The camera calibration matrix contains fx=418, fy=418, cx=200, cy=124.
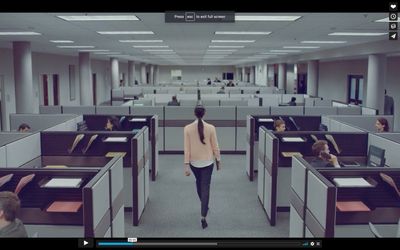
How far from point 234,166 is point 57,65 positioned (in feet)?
32.0

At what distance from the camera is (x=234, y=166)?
22.5 ft

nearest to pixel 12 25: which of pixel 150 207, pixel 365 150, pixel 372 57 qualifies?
pixel 150 207

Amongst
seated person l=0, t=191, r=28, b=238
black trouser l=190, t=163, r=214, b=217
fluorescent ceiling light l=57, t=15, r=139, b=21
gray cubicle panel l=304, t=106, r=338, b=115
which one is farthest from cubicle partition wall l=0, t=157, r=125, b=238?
gray cubicle panel l=304, t=106, r=338, b=115

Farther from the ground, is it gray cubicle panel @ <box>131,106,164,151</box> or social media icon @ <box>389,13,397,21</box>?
social media icon @ <box>389,13,397,21</box>

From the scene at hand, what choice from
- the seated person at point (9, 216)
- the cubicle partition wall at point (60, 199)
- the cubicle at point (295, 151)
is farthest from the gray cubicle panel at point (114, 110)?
the seated person at point (9, 216)

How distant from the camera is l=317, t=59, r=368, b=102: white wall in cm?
1369

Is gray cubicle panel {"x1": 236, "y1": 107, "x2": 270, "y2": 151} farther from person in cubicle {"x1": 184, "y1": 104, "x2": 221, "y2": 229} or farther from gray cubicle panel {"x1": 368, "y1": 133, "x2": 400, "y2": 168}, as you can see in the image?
person in cubicle {"x1": 184, "y1": 104, "x2": 221, "y2": 229}

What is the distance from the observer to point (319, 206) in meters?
2.58

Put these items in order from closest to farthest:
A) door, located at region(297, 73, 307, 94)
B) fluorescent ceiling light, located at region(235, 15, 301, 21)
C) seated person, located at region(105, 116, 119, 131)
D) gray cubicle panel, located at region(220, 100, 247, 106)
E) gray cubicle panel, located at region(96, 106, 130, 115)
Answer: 1. fluorescent ceiling light, located at region(235, 15, 301, 21)
2. seated person, located at region(105, 116, 119, 131)
3. gray cubicle panel, located at region(96, 106, 130, 115)
4. gray cubicle panel, located at region(220, 100, 247, 106)
5. door, located at region(297, 73, 307, 94)

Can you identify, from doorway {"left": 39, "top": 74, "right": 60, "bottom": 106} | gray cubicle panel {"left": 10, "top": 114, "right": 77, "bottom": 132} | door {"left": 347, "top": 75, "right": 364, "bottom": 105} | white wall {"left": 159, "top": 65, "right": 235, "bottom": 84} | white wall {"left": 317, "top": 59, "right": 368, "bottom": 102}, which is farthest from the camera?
white wall {"left": 159, "top": 65, "right": 235, "bottom": 84}

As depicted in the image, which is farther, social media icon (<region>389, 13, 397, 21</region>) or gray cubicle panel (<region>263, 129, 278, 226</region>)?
gray cubicle panel (<region>263, 129, 278, 226</region>)

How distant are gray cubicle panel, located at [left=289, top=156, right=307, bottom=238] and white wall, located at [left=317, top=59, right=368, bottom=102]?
35.8 feet
